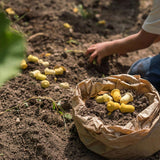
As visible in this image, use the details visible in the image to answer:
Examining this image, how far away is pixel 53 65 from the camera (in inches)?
114

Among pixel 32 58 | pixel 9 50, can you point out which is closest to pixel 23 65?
pixel 32 58

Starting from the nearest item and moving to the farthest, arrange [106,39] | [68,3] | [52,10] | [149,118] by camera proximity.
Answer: [149,118] < [106,39] < [52,10] < [68,3]

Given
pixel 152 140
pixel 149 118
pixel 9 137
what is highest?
pixel 9 137

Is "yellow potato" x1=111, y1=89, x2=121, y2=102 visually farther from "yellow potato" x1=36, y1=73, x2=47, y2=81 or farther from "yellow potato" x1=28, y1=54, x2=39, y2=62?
"yellow potato" x1=28, y1=54, x2=39, y2=62

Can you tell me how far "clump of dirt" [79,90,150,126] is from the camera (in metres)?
1.99

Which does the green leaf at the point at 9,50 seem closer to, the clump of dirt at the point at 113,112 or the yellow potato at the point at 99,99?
the clump of dirt at the point at 113,112

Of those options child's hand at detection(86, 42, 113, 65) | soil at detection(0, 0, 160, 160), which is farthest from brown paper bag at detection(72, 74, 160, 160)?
child's hand at detection(86, 42, 113, 65)

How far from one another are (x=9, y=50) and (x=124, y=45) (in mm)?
1982

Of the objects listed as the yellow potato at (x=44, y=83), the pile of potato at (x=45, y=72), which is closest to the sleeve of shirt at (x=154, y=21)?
the pile of potato at (x=45, y=72)

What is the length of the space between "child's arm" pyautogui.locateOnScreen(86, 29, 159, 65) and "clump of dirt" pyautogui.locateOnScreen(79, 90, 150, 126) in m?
0.66

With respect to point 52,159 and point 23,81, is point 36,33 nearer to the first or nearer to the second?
point 23,81

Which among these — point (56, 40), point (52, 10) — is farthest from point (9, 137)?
point (52, 10)

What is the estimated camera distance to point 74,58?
10.1 ft

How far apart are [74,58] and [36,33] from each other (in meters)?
0.77
